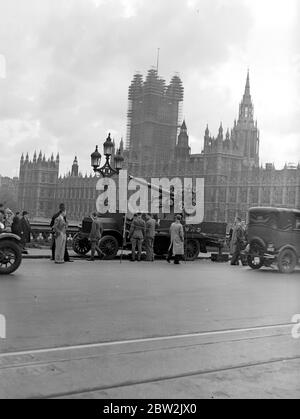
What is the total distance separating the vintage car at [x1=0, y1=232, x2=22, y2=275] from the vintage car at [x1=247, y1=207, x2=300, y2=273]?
293 inches

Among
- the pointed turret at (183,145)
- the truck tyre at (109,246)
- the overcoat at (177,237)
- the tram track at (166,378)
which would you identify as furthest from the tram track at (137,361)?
the pointed turret at (183,145)

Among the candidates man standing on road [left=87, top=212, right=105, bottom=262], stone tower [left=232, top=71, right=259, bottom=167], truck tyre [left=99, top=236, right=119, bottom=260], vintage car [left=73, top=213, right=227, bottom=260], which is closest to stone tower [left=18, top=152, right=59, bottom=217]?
stone tower [left=232, top=71, right=259, bottom=167]

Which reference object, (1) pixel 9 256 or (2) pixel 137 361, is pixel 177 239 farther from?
(2) pixel 137 361

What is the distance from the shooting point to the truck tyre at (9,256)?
38.2 feet

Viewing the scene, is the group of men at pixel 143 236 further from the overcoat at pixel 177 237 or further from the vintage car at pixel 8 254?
the vintage car at pixel 8 254

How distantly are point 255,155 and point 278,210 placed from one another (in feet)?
368

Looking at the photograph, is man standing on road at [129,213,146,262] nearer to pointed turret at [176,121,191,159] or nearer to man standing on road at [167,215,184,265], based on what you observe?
man standing on road at [167,215,184,265]

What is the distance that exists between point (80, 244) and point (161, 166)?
7341cm

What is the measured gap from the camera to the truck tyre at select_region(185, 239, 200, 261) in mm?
19516

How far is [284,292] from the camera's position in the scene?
1077 cm

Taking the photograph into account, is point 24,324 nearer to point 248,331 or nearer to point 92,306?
point 92,306

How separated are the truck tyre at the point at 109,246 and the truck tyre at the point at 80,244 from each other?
90 cm

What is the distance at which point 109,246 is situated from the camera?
18.1m

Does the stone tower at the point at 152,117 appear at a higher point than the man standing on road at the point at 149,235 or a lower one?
higher
